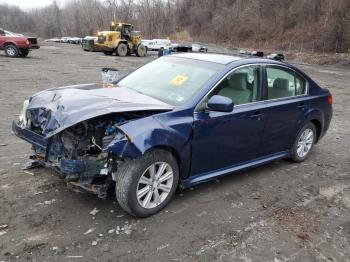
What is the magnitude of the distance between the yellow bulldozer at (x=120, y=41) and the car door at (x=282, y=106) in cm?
2393

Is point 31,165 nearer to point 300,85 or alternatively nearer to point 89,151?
point 89,151

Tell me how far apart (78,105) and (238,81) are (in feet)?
6.54

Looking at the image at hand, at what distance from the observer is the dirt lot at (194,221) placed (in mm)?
3363

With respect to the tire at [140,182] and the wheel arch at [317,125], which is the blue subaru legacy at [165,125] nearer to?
the tire at [140,182]

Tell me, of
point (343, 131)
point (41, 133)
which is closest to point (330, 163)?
point (343, 131)

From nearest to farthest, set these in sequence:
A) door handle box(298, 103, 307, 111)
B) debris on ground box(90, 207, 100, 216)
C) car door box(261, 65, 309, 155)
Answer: debris on ground box(90, 207, 100, 216)
car door box(261, 65, 309, 155)
door handle box(298, 103, 307, 111)

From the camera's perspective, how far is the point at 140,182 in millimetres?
3756

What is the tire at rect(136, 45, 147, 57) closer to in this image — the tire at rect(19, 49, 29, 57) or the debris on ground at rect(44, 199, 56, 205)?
the tire at rect(19, 49, 29, 57)

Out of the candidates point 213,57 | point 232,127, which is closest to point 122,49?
point 213,57

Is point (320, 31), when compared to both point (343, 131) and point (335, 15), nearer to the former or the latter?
point (335, 15)

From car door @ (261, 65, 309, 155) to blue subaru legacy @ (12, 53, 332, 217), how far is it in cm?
2

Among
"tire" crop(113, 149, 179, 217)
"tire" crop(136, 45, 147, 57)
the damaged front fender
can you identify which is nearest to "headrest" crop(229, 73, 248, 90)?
the damaged front fender

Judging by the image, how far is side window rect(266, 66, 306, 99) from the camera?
503cm

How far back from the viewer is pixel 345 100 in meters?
12.8
